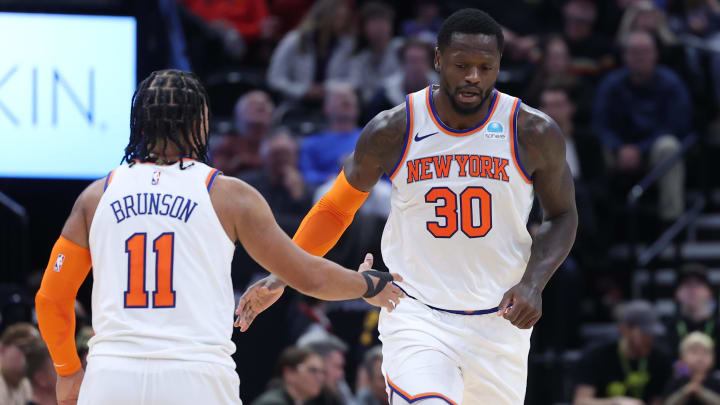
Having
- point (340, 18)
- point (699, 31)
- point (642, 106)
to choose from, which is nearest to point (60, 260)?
point (340, 18)

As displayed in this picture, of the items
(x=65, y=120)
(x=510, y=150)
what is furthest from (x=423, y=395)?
(x=65, y=120)

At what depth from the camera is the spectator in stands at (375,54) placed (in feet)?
37.1

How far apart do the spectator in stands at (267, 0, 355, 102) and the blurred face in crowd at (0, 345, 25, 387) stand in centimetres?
507

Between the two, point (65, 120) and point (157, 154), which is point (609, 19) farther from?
point (157, 154)

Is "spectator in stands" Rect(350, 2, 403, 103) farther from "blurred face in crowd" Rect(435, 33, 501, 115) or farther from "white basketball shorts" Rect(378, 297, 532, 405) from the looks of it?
"white basketball shorts" Rect(378, 297, 532, 405)

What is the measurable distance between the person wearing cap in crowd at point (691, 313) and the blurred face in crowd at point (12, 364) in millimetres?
5131

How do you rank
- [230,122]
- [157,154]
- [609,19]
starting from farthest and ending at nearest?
[609,19] → [230,122] → [157,154]

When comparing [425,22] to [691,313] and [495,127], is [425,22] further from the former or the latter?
[495,127]

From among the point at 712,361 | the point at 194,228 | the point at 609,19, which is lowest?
the point at 712,361

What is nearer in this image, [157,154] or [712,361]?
[157,154]

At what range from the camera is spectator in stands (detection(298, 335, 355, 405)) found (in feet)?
27.5

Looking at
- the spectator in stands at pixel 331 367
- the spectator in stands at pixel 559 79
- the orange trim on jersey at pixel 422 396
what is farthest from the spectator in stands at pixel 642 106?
the orange trim on jersey at pixel 422 396

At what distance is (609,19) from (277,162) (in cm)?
506

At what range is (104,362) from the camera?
4.22m
